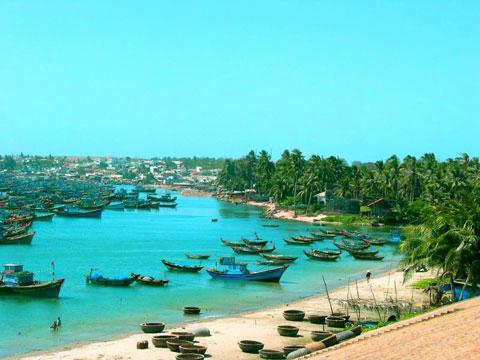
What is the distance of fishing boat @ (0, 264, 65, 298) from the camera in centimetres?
4341

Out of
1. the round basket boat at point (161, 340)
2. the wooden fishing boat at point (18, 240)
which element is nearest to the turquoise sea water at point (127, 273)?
the wooden fishing boat at point (18, 240)

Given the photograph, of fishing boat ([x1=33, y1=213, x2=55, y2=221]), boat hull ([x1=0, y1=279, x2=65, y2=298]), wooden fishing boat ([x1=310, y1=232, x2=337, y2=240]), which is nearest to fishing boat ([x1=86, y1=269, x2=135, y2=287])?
boat hull ([x1=0, y1=279, x2=65, y2=298])

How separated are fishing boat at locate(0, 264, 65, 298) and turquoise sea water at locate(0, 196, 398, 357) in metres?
0.65

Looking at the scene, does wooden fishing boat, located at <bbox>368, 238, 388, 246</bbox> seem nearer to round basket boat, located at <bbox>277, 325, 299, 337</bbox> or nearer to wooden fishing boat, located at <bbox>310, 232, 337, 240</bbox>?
wooden fishing boat, located at <bbox>310, 232, 337, 240</bbox>

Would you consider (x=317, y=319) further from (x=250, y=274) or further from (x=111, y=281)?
(x=111, y=281)

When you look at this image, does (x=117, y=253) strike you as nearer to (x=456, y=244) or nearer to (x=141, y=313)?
(x=141, y=313)

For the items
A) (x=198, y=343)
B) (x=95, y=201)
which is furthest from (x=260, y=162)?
(x=198, y=343)

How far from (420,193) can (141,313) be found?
250ft

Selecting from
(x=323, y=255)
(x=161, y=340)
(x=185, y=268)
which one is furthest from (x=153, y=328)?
(x=323, y=255)

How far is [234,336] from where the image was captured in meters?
33.6

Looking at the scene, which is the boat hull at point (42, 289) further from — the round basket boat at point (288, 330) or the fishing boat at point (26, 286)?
the round basket boat at point (288, 330)

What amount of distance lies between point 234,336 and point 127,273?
24.8 meters

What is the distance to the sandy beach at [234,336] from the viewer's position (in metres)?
29.9

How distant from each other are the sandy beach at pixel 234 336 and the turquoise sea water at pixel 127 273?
1791 mm
